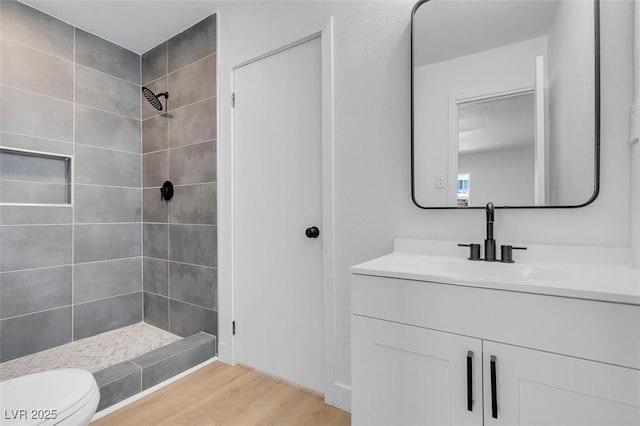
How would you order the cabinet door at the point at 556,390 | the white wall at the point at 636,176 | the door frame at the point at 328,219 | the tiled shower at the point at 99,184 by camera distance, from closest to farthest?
the cabinet door at the point at 556,390 < the white wall at the point at 636,176 < the door frame at the point at 328,219 < the tiled shower at the point at 99,184

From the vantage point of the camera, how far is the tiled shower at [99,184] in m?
2.08

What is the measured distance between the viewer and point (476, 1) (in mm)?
1315

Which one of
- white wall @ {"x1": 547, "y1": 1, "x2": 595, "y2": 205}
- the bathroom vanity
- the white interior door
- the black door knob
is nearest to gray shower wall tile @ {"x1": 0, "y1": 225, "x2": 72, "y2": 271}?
the white interior door

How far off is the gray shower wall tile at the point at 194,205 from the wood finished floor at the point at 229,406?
3.33 ft

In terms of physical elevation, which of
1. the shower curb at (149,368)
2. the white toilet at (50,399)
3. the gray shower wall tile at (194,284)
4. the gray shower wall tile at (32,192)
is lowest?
the shower curb at (149,368)

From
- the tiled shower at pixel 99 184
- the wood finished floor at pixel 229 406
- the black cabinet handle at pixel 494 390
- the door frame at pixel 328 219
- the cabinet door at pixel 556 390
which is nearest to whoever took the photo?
the cabinet door at pixel 556 390

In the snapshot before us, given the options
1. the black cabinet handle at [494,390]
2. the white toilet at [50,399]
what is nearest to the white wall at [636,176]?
the black cabinet handle at [494,390]

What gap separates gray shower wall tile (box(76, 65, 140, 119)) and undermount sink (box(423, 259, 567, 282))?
2.67 m

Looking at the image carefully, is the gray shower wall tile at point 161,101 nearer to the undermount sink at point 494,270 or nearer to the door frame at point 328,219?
the door frame at point 328,219

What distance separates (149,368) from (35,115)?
185 cm

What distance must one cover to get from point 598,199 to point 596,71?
44 centimetres

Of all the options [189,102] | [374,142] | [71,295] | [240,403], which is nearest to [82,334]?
[71,295]

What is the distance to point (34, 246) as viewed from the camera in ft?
7.02

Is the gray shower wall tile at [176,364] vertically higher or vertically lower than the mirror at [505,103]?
lower
